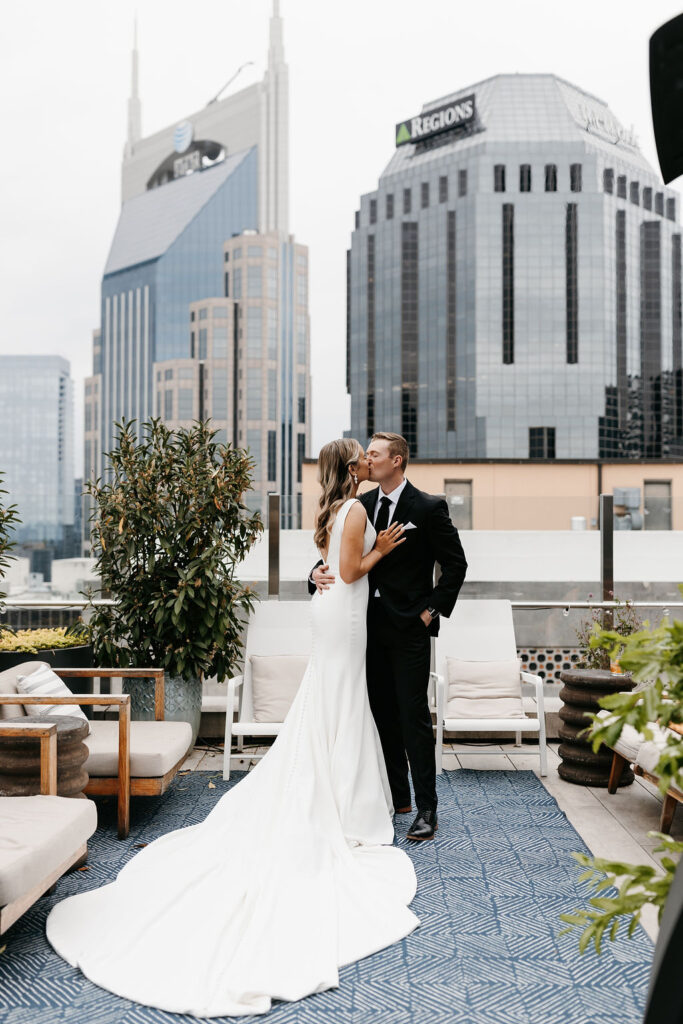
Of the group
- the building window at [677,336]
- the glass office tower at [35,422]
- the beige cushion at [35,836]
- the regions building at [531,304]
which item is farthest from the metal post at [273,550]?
the glass office tower at [35,422]

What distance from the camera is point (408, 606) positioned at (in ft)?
13.8

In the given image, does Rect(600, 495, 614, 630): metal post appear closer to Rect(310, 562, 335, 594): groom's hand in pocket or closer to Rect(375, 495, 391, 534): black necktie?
Rect(375, 495, 391, 534): black necktie

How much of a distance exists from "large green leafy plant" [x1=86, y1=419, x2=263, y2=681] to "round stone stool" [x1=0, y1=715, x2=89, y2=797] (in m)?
1.51

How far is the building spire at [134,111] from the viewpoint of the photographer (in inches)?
4843

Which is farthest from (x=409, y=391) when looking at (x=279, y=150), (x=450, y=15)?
(x=279, y=150)

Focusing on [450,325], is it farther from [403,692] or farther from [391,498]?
[403,692]

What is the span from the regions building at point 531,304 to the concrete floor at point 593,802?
73.6m

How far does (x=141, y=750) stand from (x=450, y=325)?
7875 centimetres

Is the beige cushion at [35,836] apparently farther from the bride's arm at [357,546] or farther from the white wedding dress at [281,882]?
the bride's arm at [357,546]

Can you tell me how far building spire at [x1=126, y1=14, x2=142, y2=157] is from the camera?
12300 cm

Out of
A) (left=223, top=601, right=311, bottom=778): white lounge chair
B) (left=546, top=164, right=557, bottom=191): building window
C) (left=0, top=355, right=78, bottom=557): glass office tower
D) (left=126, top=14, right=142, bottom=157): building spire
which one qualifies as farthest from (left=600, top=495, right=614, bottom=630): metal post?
(left=126, top=14, right=142, bottom=157): building spire

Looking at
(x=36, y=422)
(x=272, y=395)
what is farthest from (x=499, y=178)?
(x=36, y=422)

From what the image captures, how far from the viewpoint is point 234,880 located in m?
3.16

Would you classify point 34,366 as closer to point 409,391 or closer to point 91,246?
Result: point 91,246
